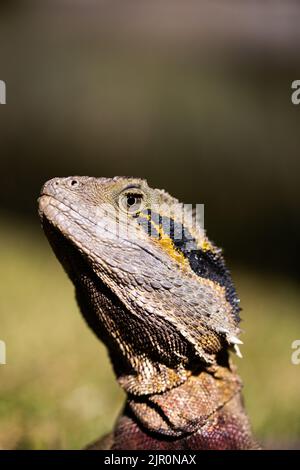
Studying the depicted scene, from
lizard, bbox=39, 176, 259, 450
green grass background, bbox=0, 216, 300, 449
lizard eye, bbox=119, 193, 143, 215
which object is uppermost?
lizard eye, bbox=119, 193, 143, 215

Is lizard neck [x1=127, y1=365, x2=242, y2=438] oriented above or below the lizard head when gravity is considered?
below

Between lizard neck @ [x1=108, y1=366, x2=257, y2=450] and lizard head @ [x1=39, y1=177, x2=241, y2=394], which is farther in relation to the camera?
lizard neck @ [x1=108, y1=366, x2=257, y2=450]

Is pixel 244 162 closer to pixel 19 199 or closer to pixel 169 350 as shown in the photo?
pixel 19 199

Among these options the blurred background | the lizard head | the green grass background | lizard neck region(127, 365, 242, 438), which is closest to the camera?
the lizard head

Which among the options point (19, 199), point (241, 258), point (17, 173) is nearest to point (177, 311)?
point (241, 258)

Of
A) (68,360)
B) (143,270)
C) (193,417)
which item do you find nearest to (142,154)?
(68,360)

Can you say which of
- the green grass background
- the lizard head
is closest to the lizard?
the lizard head

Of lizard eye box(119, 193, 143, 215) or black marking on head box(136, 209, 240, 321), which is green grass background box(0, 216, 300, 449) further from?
lizard eye box(119, 193, 143, 215)
